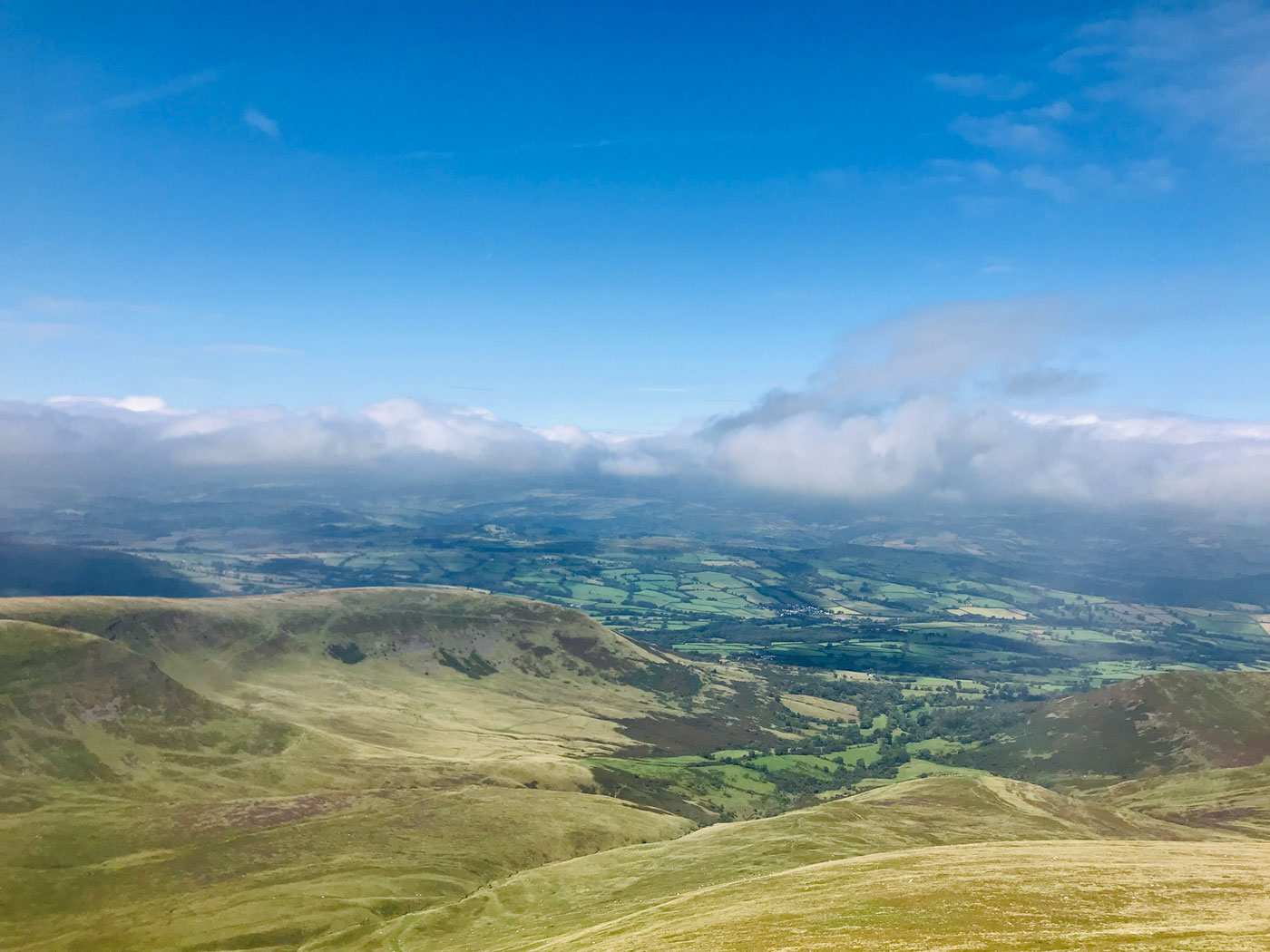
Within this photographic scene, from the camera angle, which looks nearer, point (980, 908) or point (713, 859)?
point (980, 908)

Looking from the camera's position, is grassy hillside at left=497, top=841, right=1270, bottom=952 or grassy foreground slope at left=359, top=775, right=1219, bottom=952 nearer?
grassy hillside at left=497, top=841, right=1270, bottom=952

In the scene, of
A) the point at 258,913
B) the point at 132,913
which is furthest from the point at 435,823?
the point at 132,913

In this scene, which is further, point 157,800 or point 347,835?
point 157,800

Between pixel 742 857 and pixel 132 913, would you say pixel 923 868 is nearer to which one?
pixel 742 857

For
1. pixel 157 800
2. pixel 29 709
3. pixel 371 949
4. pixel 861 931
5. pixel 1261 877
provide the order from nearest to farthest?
pixel 861 931 < pixel 1261 877 < pixel 371 949 < pixel 157 800 < pixel 29 709

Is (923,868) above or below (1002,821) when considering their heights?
above

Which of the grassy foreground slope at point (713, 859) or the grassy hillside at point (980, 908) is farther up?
the grassy hillside at point (980, 908)

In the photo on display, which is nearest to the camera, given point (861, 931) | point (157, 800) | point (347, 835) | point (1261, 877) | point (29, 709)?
point (861, 931)

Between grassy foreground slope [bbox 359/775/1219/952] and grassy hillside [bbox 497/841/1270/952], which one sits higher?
grassy hillside [bbox 497/841/1270/952]
